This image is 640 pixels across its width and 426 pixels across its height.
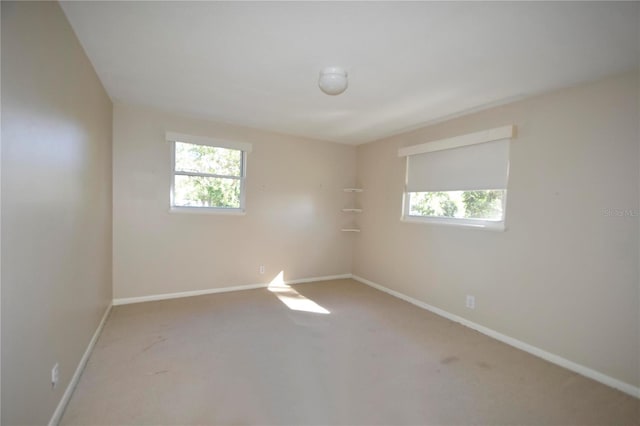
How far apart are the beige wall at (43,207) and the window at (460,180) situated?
3.34 metres

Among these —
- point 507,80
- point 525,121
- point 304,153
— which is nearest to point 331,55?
point 507,80

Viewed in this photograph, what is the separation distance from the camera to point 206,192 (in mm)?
3814

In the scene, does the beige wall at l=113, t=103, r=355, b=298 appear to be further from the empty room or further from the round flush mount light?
the round flush mount light

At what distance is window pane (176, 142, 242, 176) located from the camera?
3.63m

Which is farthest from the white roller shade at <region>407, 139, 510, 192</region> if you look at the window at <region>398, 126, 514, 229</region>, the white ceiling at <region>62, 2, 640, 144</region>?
the white ceiling at <region>62, 2, 640, 144</region>

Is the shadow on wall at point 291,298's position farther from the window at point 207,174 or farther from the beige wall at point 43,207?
the beige wall at point 43,207

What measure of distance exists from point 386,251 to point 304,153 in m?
1.96

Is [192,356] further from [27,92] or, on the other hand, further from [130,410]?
[27,92]

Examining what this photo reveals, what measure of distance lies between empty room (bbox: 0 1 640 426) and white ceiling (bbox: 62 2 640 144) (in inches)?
0.7

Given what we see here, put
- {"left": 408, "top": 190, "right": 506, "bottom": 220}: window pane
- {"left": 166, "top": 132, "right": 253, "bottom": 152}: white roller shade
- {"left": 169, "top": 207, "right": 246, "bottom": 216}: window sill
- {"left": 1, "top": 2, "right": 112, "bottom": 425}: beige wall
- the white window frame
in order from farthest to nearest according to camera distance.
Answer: {"left": 169, "top": 207, "right": 246, "bottom": 216}: window sill
{"left": 166, "top": 132, "right": 253, "bottom": 152}: white roller shade
{"left": 408, "top": 190, "right": 506, "bottom": 220}: window pane
the white window frame
{"left": 1, "top": 2, "right": 112, "bottom": 425}: beige wall

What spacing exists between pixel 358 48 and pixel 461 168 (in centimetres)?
192

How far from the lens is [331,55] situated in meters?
1.98

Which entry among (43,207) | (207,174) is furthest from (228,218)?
(43,207)

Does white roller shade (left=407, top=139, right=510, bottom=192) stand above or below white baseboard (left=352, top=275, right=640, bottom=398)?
above
